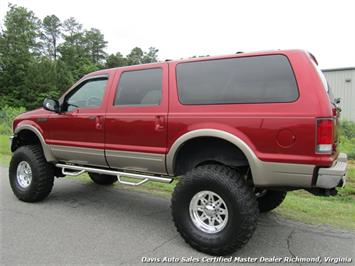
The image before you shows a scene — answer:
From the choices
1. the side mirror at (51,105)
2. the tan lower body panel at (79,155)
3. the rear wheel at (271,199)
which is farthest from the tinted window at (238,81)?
the side mirror at (51,105)

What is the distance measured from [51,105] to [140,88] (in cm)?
159

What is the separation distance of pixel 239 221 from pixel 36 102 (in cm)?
5040

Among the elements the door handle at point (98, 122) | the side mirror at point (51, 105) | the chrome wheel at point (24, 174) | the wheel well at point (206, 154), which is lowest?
the chrome wheel at point (24, 174)

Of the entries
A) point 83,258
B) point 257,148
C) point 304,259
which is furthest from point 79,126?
point 304,259

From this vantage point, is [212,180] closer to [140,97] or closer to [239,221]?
[239,221]

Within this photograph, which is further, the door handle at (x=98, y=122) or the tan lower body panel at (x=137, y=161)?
the door handle at (x=98, y=122)

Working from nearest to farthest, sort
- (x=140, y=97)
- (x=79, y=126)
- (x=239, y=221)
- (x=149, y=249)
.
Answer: (x=239, y=221) < (x=149, y=249) < (x=140, y=97) < (x=79, y=126)

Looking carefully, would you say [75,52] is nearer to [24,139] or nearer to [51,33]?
[51,33]

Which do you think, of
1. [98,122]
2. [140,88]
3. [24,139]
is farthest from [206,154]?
[24,139]

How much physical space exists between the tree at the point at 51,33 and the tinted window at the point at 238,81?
9230 cm

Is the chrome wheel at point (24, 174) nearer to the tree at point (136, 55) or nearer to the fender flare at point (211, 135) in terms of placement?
the fender flare at point (211, 135)

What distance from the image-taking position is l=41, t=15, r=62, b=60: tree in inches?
3556

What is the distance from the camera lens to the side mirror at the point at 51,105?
547cm

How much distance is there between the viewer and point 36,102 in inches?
1964
